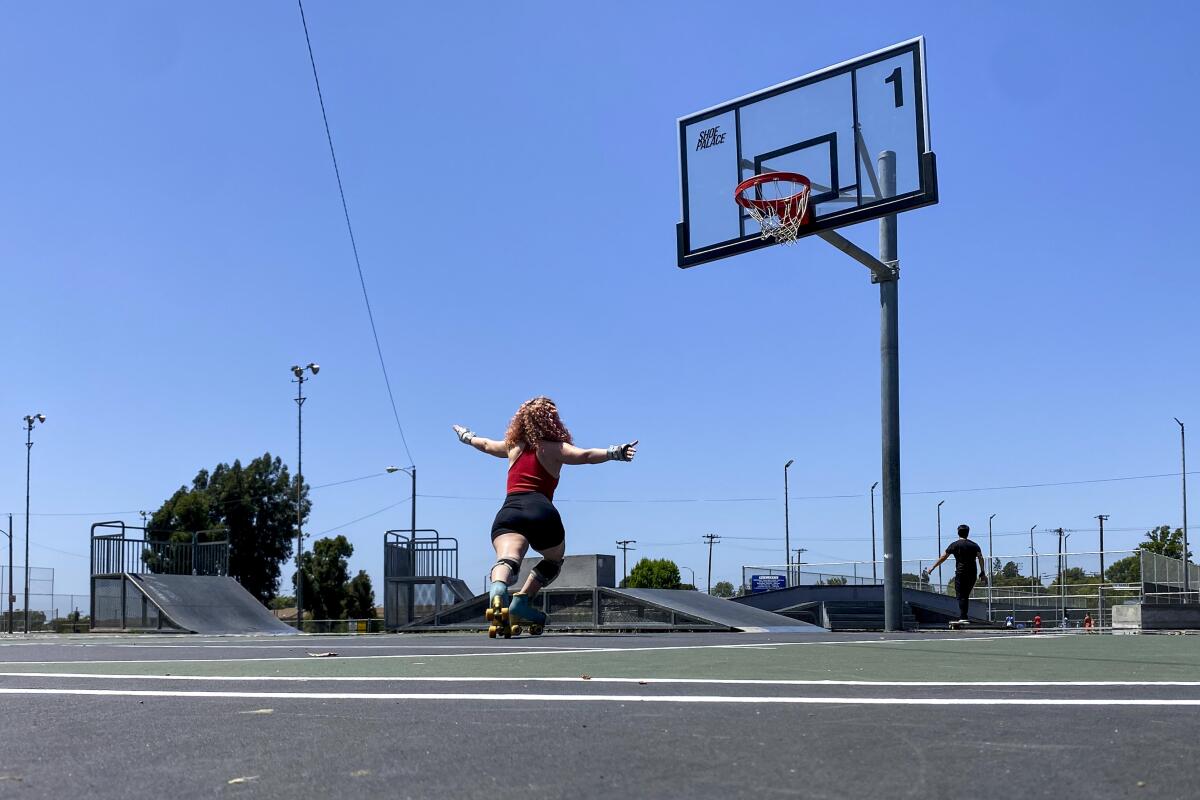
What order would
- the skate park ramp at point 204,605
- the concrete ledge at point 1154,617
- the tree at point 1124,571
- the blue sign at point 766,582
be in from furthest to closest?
the blue sign at point 766,582, the tree at point 1124,571, the skate park ramp at point 204,605, the concrete ledge at point 1154,617

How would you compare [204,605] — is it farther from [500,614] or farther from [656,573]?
[656,573]

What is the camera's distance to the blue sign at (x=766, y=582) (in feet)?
137

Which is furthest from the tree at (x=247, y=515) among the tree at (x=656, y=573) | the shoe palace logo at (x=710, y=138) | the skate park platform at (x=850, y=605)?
the shoe palace logo at (x=710, y=138)

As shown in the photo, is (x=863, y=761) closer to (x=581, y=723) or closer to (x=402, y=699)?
(x=581, y=723)

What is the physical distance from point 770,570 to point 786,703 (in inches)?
1493

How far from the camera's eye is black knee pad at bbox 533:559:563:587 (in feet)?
26.4

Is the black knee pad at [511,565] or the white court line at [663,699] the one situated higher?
the black knee pad at [511,565]

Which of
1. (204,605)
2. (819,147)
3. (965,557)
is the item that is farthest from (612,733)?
(204,605)

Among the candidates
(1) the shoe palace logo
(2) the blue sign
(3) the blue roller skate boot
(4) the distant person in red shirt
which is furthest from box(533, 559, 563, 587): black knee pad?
(2) the blue sign

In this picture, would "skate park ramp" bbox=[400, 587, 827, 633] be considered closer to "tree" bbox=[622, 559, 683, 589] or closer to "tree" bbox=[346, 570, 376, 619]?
"tree" bbox=[346, 570, 376, 619]

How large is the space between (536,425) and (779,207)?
9.65 m

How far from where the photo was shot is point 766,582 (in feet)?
141

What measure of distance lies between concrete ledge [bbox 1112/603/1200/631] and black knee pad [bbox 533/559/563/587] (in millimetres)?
14100

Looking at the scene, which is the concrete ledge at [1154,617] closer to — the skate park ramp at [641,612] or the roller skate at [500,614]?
the skate park ramp at [641,612]
